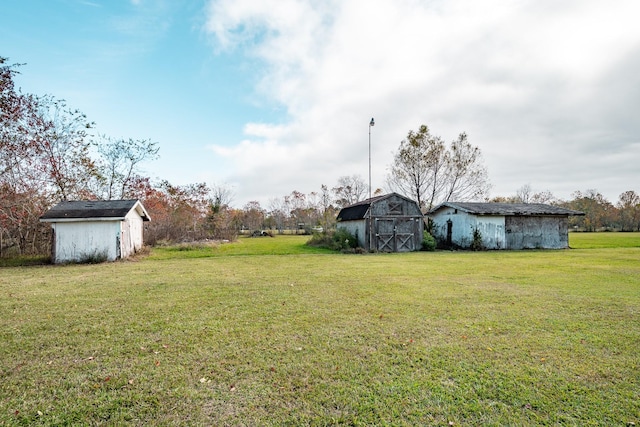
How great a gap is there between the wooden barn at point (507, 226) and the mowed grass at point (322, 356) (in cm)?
1283

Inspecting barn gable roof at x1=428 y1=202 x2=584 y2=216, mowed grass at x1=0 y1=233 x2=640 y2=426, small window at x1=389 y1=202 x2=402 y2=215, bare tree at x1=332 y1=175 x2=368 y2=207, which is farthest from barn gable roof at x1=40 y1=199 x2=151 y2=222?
bare tree at x1=332 y1=175 x2=368 y2=207

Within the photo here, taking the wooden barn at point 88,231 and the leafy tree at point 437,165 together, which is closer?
the wooden barn at point 88,231

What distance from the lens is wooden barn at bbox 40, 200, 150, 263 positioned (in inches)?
561

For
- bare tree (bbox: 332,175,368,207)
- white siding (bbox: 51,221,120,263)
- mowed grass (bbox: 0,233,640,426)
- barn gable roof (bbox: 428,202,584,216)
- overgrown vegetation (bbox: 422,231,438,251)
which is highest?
bare tree (bbox: 332,175,368,207)

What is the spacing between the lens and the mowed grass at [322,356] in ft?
9.39

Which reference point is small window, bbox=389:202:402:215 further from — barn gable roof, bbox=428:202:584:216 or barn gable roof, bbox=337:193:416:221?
barn gable roof, bbox=428:202:584:216

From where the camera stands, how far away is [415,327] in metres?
5.03

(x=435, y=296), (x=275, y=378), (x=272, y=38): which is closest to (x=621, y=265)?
(x=435, y=296)

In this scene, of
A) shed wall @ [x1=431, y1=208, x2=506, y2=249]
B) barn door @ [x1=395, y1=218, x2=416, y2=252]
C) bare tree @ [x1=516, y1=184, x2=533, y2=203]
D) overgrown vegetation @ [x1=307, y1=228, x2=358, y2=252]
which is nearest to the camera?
overgrown vegetation @ [x1=307, y1=228, x2=358, y2=252]

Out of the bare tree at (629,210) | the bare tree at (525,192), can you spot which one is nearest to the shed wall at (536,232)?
the bare tree at (525,192)

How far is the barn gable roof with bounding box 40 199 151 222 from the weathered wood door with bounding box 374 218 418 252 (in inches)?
560

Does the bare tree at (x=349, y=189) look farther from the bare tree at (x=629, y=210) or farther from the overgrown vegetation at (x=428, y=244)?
the bare tree at (x=629, y=210)

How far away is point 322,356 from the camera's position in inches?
157

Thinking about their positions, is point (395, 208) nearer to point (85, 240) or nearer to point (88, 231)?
point (88, 231)
